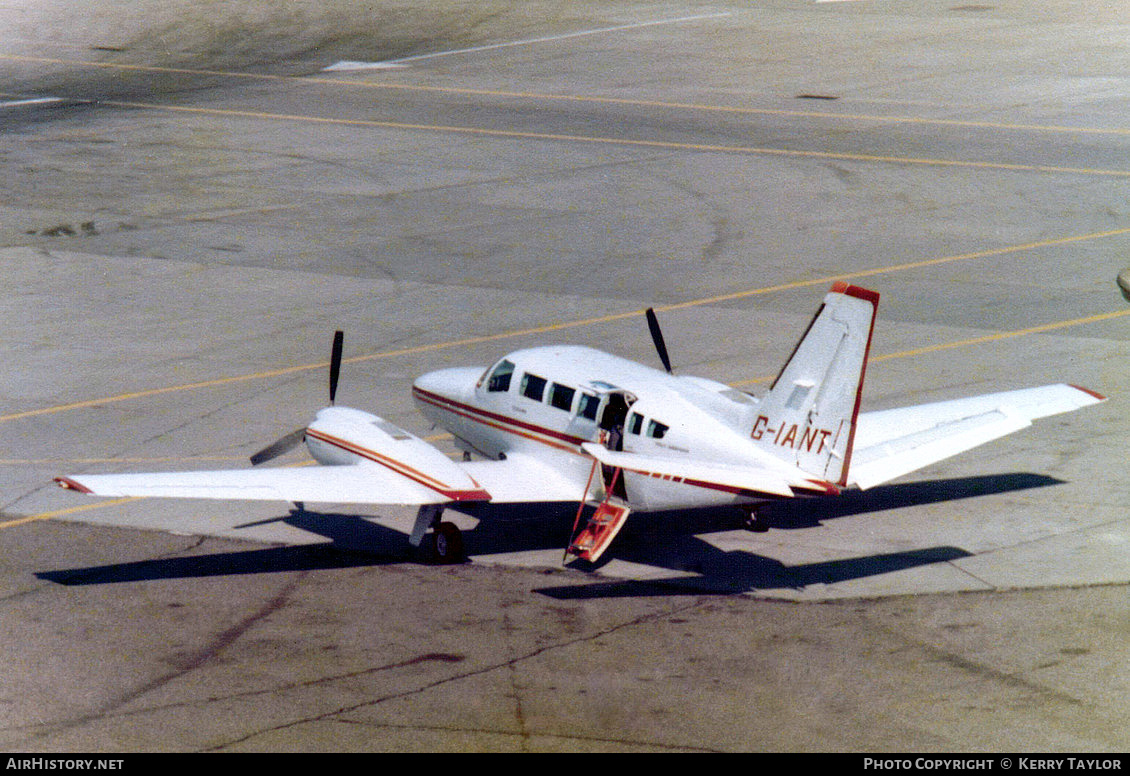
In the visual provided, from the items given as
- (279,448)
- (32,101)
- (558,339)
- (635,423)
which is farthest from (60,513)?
(32,101)

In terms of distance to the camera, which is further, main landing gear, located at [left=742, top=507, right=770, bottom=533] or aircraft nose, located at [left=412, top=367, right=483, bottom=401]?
aircraft nose, located at [left=412, top=367, right=483, bottom=401]

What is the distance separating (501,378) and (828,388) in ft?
22.7

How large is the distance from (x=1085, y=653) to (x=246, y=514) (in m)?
14.5

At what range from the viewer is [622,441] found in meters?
24.3

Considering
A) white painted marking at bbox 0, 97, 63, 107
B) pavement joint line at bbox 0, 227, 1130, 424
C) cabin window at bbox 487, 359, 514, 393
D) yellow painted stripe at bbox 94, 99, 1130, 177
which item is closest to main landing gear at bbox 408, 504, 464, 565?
cabin window at bbox 487, 359, 514, 393

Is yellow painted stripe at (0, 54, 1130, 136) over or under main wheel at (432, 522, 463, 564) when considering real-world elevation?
over

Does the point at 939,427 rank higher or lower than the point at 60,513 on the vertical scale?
higher

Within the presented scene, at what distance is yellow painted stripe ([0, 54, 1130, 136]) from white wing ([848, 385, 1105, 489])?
114 ft

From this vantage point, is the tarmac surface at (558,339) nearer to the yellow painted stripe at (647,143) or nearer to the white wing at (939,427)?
the yellow painted stripe at (647,143)

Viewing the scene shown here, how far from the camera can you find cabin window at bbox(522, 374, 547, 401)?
25750mm

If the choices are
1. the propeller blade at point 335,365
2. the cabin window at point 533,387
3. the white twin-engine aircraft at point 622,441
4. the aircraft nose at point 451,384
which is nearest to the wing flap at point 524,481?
the white twin-engine aircraft at point 622,441

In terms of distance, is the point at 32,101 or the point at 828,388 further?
the point at 32,101

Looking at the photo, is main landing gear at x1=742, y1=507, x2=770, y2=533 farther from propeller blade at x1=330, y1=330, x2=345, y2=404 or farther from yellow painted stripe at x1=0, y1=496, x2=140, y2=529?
yellow painted stripe at x1=0, y1=496, x2=140, y2=529

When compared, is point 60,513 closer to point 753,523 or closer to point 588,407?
point 588,407
